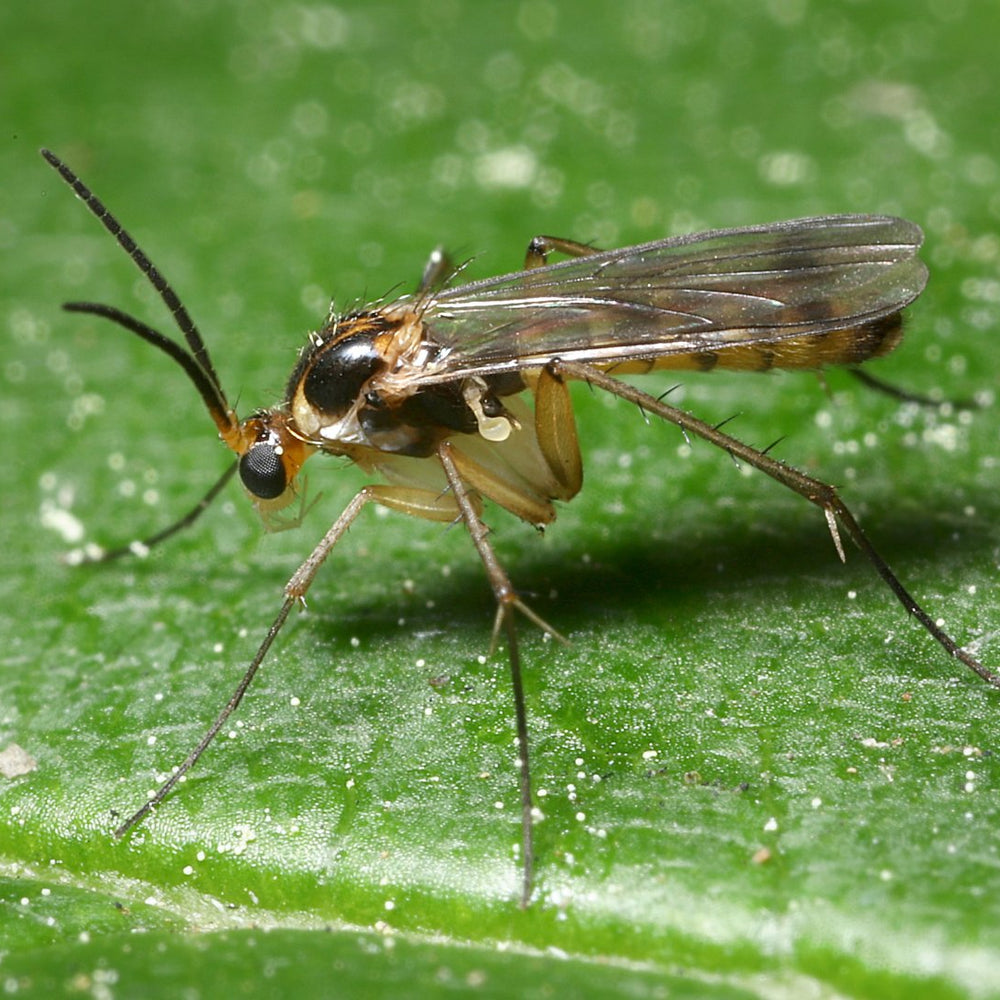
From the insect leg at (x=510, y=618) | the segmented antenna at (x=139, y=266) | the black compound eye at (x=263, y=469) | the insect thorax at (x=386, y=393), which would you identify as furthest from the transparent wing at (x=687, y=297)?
the segmented antenna at (x=139, y=266)

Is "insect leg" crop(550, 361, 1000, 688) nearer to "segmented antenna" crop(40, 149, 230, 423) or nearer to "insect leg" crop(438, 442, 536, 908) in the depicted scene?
"insect leg" crop(438, 442, 536, 908)

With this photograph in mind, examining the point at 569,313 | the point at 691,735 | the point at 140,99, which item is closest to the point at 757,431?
the point at 569,313

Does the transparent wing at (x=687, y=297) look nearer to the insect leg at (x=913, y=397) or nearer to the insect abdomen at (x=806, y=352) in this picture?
the insect abdomen at (x=806, y=352)

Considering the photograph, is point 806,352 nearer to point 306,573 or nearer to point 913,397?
point 913,397

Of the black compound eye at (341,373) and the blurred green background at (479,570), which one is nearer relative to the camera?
the blurred green background at (479,570)

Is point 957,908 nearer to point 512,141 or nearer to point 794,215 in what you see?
point 794,215

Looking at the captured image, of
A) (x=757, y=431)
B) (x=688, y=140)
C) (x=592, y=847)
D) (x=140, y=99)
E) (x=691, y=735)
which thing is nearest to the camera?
(x=592, y=847)

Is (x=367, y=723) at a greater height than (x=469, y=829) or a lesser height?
greater
